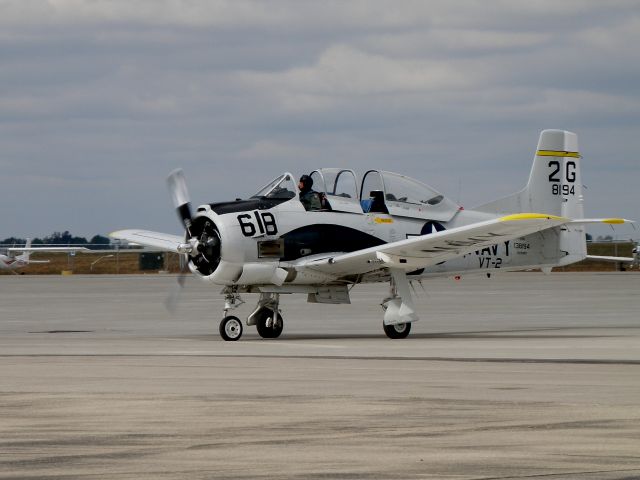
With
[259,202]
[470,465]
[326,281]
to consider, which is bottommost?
[470,465]

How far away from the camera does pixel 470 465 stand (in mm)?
7941

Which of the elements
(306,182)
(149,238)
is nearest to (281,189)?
(306,182)

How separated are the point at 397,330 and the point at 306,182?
2880 millimetres

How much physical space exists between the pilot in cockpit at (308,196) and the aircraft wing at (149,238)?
3.75 meters

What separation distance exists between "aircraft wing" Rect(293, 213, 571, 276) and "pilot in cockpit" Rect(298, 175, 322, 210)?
2.81ft

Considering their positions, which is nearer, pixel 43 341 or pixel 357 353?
pixel 357 353

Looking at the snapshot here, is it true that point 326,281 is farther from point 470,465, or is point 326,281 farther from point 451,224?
point 470,465

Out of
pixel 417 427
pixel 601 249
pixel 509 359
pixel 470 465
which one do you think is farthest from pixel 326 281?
pixel 601 249

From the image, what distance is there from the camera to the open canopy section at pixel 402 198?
21188mm

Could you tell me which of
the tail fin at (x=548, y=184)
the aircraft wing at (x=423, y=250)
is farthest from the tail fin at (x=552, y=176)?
the aircraft wing at (x=423, y=250)

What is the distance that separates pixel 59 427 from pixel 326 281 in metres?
11.5

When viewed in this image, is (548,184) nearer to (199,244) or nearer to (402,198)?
(402,198)

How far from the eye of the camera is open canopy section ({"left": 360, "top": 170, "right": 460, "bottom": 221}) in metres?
21.2

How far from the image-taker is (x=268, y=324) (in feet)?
68.2
